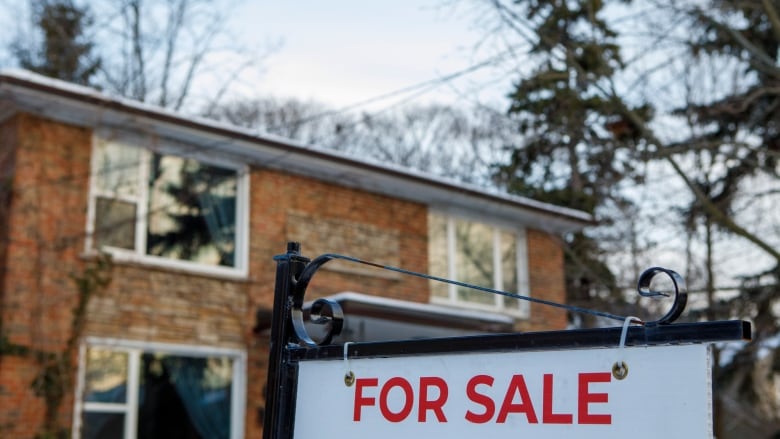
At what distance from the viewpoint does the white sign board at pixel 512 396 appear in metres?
2.02

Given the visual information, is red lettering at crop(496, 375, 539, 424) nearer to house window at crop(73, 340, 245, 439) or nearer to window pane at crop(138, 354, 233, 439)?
house window at crop(73, 340, 245, 439)

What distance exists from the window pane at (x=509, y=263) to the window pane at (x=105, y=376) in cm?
711

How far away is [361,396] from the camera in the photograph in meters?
2.58

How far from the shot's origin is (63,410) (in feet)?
35.2

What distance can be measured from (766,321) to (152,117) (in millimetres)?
12609

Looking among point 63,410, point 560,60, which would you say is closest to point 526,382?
point 63,410

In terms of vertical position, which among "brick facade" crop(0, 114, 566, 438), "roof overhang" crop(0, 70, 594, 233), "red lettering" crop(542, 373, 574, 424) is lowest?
"red lettering" crop(542, 373, 574, 424)

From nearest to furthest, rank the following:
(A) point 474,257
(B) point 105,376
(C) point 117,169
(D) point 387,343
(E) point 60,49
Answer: (D) point 387,343, (B) point 105,376, (C) point 117,169, (A) point 474,257, (E) point 60,49

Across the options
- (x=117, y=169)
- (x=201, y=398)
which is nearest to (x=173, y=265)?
(x=117, y=169)

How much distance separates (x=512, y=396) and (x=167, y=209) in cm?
1061

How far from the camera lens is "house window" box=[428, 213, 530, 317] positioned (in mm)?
15492

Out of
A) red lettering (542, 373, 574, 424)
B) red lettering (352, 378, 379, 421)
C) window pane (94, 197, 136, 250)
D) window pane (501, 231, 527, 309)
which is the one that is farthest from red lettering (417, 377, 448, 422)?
window pane (501, 231, 527, 309)

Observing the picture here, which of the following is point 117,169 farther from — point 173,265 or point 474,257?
point 474,257

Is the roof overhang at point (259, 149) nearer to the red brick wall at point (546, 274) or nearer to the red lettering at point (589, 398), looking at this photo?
the red brick wall at point (546, 274)
